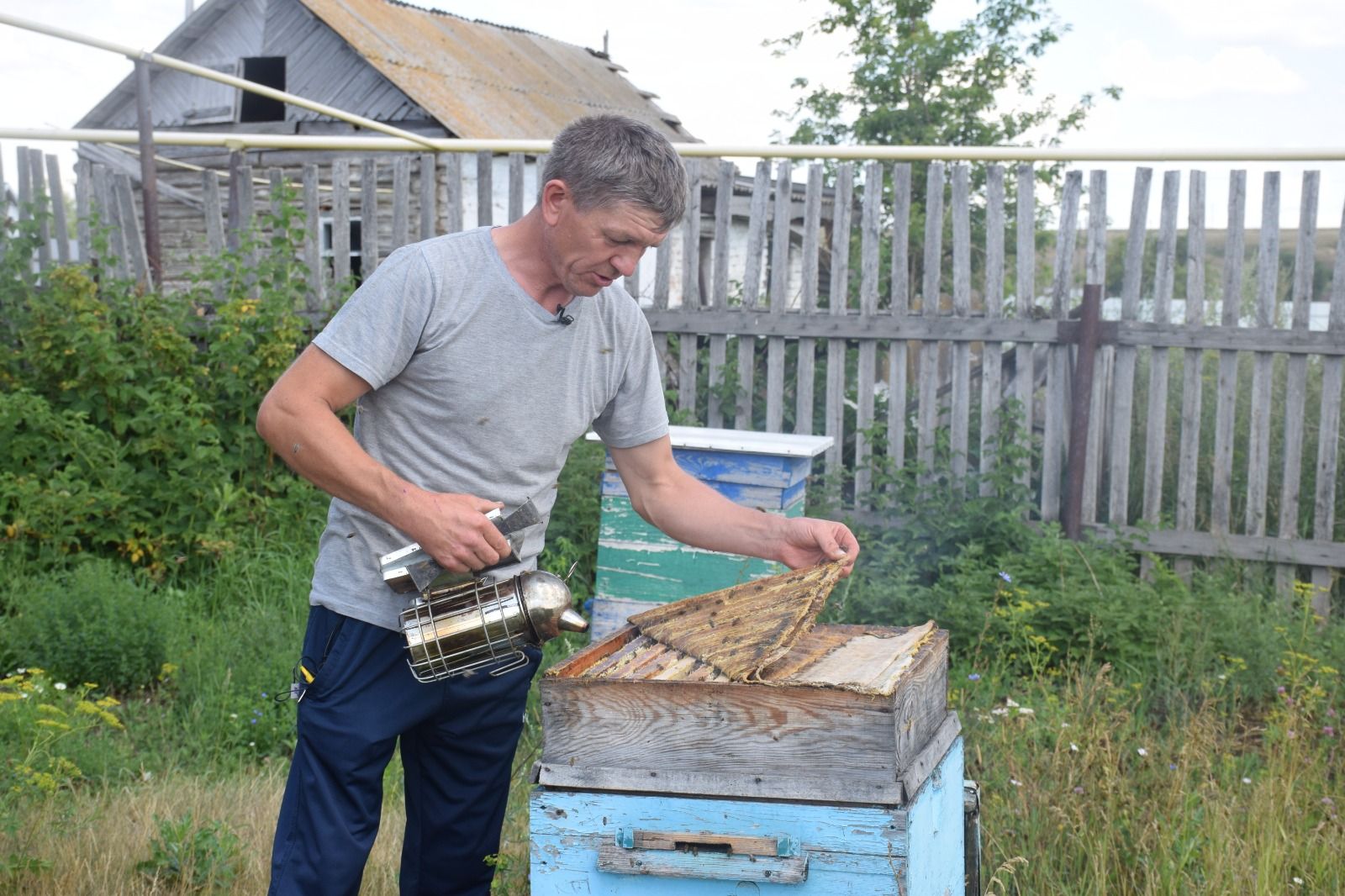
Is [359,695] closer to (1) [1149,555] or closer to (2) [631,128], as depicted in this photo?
(2) [631,128]

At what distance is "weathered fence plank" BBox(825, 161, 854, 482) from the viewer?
22.0 ft

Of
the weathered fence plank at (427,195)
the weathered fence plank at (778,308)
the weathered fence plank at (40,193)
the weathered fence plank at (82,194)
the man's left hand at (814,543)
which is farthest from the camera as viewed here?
the weathered fence plank at (82,194)

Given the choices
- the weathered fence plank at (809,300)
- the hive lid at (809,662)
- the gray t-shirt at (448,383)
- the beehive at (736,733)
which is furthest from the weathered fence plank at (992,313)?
the beehive at (736,733)

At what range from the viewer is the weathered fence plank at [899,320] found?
6.60 meters

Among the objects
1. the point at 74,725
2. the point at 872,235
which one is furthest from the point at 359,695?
the point at 872,235

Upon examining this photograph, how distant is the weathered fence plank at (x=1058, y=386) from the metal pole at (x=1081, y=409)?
55 mm

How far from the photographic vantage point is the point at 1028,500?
20.4ft

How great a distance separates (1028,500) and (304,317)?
417 cm

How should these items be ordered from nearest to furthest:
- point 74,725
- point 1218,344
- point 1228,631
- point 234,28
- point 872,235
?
1. point 74,725
2. point 1228,631
3. point 1218,344
4. point 872,235
5. point 234,28

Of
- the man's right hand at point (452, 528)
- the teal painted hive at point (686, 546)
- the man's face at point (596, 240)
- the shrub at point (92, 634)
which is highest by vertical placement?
the man's face at point (596, 240)

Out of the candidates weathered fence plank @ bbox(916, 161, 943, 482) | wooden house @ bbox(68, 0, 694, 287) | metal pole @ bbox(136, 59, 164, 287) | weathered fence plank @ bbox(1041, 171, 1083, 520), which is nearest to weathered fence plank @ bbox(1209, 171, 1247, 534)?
weathered fence plank @ bbox(1041, 171, 1083, 520)

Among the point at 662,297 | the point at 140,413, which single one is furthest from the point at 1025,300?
the point at 140,413

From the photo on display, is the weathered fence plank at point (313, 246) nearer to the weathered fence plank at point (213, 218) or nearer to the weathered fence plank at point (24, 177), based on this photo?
the weathered fence plank at point (213, 218)

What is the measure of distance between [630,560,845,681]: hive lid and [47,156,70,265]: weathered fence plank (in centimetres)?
680
